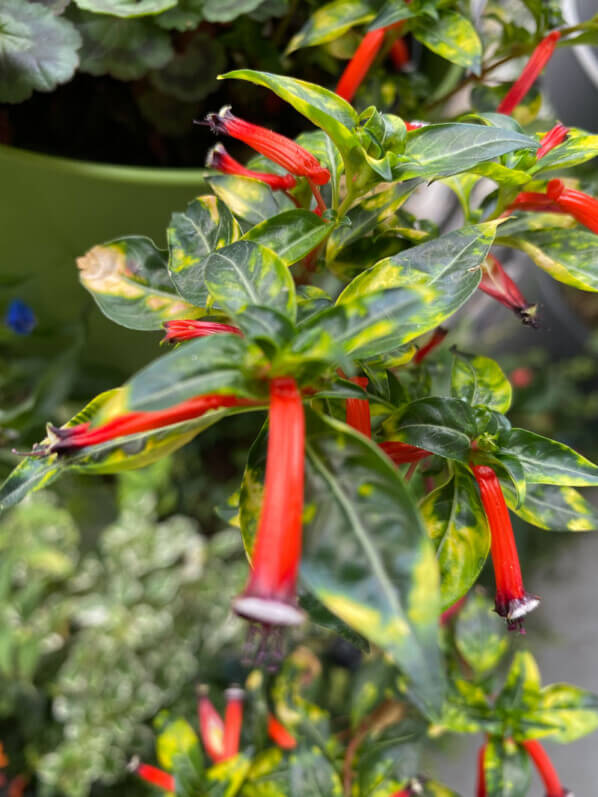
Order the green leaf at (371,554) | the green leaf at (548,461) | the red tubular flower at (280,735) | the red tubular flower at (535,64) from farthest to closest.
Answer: the red tubular flower at (280,735), the red tubular flower at (535,64), the green leaf at (548,461), the green leaf at (371,554)

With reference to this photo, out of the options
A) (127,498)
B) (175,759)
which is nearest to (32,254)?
(127,498)

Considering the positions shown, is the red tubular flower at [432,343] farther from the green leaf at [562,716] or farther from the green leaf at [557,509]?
the green leaf at [562,716]

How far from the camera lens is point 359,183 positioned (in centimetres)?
28

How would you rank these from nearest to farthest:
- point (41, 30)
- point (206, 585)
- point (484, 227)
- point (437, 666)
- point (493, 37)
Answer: point (437, 666) < point (484, 227) < point (41, 30) < point (493, 37) < point (206, 585)

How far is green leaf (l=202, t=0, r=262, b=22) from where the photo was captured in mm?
427

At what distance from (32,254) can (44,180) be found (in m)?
0.11

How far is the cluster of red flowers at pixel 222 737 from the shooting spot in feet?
1.49

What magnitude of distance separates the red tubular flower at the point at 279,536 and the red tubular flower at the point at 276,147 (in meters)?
0.13

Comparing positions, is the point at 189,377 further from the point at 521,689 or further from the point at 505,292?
the point at 521,689

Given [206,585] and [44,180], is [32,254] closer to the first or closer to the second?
[44,180]

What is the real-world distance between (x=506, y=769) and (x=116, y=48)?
52cm

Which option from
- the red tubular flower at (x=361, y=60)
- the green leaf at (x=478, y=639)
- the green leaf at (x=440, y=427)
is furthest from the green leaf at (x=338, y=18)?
the green leaf at (x=478, y=639)

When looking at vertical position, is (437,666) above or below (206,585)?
above

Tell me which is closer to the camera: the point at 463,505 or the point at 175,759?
the point at 463,505
